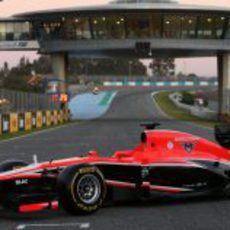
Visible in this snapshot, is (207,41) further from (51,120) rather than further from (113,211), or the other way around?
(113,211)

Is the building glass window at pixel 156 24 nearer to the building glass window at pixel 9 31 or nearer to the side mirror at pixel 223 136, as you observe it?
the building glass window at pixel 9 31

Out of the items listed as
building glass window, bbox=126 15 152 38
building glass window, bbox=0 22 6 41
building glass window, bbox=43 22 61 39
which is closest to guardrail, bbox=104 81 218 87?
building glass window, bbox=0 22 6 41

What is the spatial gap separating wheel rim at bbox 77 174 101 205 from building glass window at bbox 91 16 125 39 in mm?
60233

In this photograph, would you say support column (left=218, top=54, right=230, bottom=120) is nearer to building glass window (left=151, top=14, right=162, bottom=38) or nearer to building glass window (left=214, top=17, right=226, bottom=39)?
building glass window (left=214, top=17, right=226, bottom=39)

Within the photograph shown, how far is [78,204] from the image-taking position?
925 cm

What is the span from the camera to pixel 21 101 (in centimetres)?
4784

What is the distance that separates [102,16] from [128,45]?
451 centimetres

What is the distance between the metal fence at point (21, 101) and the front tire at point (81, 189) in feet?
106

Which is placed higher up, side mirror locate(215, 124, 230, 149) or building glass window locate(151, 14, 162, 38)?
building glass window locate(151, 14, 162, 38)

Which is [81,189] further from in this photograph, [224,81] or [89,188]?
[224,81]

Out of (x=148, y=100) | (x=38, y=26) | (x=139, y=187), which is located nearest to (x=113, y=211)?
(x=139, y=187)

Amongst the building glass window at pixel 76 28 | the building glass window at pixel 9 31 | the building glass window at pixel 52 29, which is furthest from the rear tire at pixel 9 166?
the building glass window at pixel 9 31

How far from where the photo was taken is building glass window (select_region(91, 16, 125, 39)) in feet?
228

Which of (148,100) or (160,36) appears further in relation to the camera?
(148,100)
